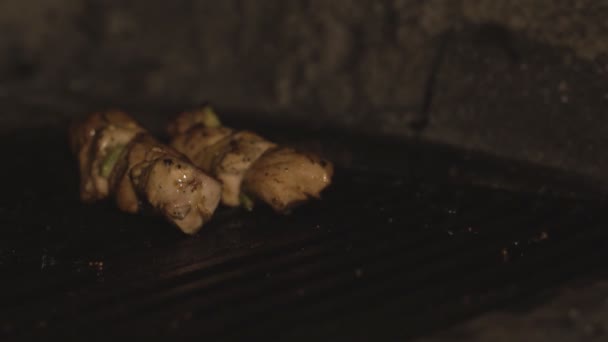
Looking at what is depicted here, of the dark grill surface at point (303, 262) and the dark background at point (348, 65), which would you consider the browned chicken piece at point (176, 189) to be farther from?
the dark background at point (348, 65)

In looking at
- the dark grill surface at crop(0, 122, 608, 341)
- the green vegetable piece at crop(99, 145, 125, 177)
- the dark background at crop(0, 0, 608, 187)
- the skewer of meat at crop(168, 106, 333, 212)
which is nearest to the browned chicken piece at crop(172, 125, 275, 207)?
the skewer of meat at crop(168, 106, 333, 212)

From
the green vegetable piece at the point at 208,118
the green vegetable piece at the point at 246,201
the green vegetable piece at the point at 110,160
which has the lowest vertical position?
the green vegetable piece at the point at 246,201

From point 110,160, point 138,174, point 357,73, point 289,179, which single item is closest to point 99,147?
point 110,160

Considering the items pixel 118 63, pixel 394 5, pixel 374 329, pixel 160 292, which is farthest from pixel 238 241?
pixel 118 63

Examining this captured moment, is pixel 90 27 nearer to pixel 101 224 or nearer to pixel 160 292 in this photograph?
pixel 101 224

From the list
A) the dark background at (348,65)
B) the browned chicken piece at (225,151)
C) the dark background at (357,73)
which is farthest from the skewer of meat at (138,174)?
the dark background at (348,65)

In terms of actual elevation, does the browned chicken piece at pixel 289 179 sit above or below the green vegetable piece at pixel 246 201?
above
